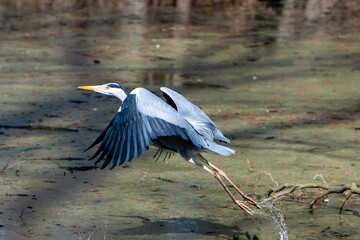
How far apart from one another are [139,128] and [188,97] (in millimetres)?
3412

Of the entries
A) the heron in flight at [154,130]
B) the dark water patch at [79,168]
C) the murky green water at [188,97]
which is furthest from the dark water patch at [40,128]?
the heron in flight at [154,130]

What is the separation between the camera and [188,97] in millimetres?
7430

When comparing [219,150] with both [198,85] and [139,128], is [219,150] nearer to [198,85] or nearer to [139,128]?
[139,128]

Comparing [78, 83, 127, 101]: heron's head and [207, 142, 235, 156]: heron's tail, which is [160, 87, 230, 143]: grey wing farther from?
[78, 83, 127, 101]: heron's head

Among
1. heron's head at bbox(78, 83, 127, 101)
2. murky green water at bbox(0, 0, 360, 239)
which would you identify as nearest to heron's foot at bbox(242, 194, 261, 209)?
murky green water at bbox(0, 0, 360, 239)

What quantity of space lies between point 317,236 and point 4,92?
4001mm

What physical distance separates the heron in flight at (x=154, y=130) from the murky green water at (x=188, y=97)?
1.33 ft

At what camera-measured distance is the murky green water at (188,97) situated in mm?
4465

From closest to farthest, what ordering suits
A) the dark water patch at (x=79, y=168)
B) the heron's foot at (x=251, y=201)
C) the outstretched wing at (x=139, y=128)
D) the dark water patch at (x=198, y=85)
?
1. the outstretched wing at (x=139, y=128)
2. the heron's foot at (x=251, y=201)
3. the dark water patch at (x=79, y=168)
4. the dark water patch at (x=198, y=85)

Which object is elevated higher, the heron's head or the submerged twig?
the heron's head

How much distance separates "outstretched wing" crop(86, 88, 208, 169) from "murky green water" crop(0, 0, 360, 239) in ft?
1.51

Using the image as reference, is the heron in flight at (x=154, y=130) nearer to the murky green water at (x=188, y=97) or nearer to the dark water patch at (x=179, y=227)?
the dark water patch at (x=179, y=227)

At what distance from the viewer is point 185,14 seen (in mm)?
12219

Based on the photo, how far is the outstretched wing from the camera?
391 centimetres
